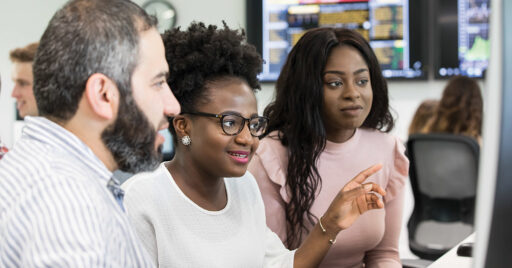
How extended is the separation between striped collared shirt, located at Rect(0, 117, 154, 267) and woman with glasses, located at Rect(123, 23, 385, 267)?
17.6 inches

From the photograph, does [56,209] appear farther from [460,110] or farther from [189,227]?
[460,110]

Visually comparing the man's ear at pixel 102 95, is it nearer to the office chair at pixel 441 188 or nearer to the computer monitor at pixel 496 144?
the computer monitor at pixel 496 144

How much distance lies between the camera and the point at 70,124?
0.81m

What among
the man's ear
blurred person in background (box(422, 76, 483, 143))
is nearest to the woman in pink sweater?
the man's ear

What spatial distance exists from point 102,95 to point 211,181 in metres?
0.56

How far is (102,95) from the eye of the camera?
813mm

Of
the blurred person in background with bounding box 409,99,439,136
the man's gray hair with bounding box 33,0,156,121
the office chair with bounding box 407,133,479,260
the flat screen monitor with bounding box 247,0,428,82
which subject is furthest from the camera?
the flat screen monitor with bounding box 247,0,428,82

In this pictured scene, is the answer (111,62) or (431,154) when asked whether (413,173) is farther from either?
(111,62)

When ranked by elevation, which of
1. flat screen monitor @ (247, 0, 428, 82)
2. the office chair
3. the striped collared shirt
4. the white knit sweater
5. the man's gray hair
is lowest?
the office chair

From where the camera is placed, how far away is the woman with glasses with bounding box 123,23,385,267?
48.6 inches

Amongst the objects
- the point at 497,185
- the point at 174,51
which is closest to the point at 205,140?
the point at 174,51

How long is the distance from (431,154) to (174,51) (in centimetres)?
188

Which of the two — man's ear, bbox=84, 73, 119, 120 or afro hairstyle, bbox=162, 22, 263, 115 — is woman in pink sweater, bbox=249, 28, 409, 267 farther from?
man's ear, bbox=84, 73, 119, 120

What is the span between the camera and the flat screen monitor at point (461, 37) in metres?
3.67
